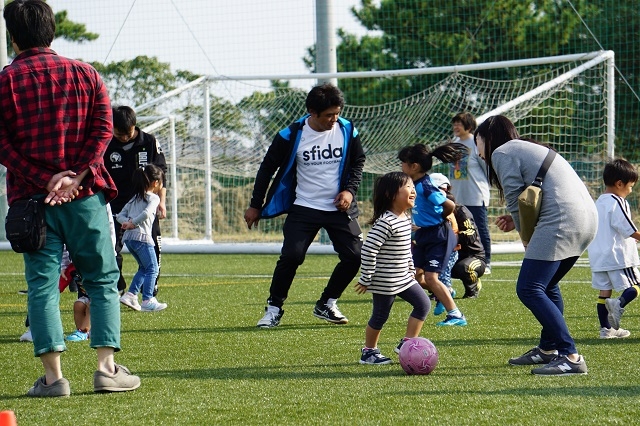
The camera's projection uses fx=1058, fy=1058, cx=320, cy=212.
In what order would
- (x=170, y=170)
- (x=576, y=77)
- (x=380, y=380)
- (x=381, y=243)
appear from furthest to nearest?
(x=170, y=170) < (x=576, y=77) < (x=381, y=243) < (x=380, y=380)

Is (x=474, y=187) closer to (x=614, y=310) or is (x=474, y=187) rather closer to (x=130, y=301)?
(x=130, y=301)

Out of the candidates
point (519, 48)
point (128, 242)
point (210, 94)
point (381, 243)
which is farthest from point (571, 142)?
point (519, 48)

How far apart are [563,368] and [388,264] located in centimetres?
126

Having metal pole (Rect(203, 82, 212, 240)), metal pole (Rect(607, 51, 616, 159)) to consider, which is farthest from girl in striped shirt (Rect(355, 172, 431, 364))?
metal pole (Rect(203, 82, 212, 240))

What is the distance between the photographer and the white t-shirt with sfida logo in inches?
320

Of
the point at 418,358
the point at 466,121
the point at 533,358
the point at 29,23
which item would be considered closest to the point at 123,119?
the point at 29,23

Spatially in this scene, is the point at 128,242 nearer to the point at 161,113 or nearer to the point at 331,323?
the point at 331,323

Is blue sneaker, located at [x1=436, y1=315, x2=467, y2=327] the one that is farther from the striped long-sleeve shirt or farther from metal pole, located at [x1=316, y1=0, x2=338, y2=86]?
metal pole, located at [x1=316, y1=0, x2=338, y2=86]

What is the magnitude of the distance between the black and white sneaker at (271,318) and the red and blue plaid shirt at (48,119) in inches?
117

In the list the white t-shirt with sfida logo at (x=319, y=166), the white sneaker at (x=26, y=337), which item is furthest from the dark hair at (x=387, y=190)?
the white sneaker at (x=26, y=337)

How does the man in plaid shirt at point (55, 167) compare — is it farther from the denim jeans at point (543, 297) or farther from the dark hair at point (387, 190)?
the denim jeans at point (543, 297)

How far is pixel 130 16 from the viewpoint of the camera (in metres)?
21.4

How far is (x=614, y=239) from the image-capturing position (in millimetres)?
7527

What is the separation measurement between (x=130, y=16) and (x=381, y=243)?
16.2 m
